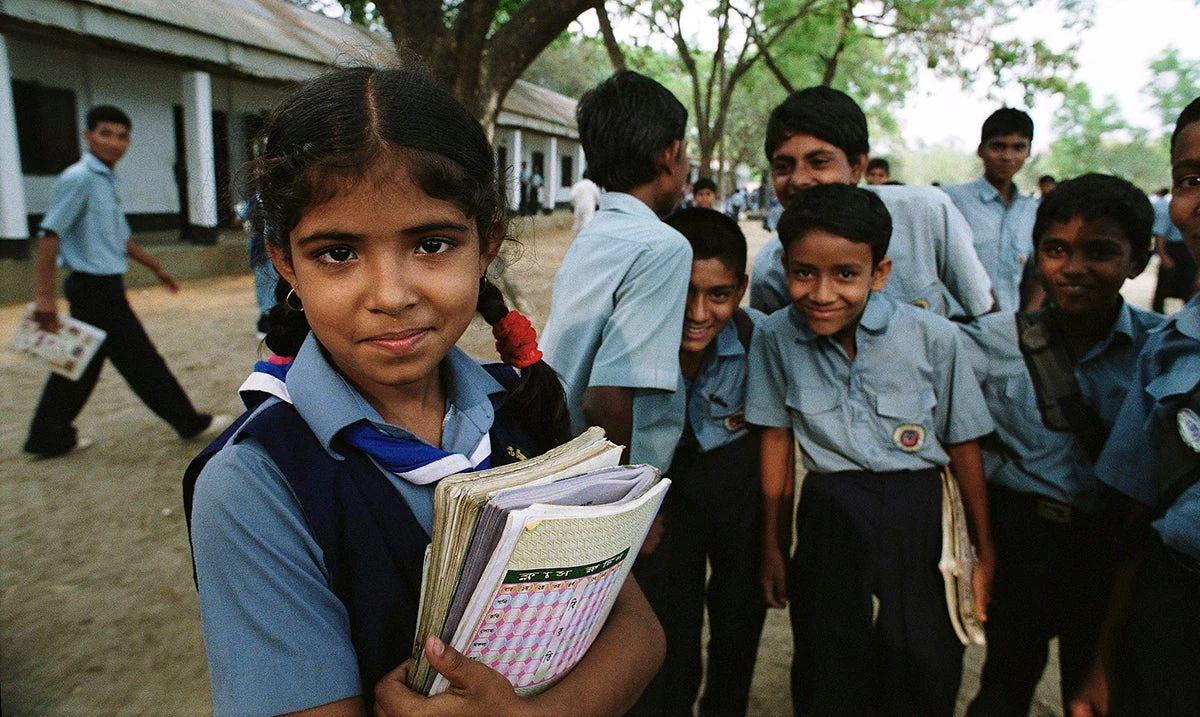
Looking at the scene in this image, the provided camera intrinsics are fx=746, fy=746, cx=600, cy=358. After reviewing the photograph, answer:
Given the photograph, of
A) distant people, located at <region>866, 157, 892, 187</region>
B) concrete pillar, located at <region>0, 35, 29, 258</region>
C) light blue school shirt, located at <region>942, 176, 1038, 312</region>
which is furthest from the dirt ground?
distant people, located at <region>866, 157, 892, 187</region>

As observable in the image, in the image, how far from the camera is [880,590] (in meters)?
1.84

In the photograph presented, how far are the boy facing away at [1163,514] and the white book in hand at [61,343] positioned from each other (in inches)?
168

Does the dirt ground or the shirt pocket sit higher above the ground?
the shirt pocket

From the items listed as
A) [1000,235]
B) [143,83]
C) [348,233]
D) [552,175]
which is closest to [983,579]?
[348,233]

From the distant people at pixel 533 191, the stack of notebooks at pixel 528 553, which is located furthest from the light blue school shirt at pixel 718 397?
the distant people at pixel 533 191

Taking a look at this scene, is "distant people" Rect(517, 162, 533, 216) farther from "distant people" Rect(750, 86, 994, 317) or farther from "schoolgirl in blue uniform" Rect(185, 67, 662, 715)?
"schoolgirl in blue uniform" Rect(185, 67, 662, 715)

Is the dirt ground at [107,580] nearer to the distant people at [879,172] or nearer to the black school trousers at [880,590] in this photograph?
the black school trousers at [880,590]

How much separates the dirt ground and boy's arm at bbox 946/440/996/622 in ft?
2.14

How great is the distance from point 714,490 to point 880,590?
471 mm

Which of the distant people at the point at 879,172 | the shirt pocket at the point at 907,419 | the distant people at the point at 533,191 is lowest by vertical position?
the shirt pocket at the point at 907,419

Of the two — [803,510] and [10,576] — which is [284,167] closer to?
[803,510]

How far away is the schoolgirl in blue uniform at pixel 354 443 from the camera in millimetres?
820

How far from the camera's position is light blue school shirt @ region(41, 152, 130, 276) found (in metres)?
3.94

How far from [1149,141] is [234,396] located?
65960mm
